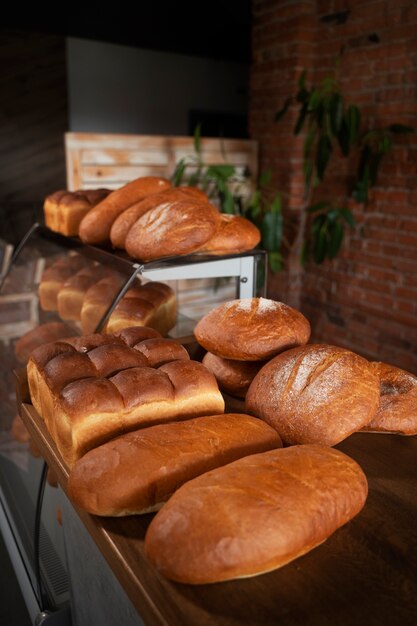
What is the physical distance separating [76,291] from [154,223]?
0.43 meters

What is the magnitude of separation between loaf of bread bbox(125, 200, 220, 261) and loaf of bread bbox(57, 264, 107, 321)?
32 centimetres

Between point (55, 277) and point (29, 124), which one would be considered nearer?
point (55, 277)

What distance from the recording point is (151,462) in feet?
2.35

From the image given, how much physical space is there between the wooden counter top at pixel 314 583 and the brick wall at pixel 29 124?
13.8 ft

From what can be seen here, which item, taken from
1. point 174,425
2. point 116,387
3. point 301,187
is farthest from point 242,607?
point 301,187

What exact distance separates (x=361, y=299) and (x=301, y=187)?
83cm

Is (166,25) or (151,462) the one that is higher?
(166,25)

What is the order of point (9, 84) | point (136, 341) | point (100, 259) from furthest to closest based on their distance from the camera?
point (9, 84) < point (100, 259) < point (136, 341)

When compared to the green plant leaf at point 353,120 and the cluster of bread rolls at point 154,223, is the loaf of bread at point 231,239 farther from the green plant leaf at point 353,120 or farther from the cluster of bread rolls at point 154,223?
the green plant leaf at point 353,120

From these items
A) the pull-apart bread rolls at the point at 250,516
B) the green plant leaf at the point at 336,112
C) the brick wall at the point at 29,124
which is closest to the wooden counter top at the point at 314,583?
the pull-apart bread rolls at the point at 250,516

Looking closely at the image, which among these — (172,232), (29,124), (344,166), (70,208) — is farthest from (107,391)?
(29,124)

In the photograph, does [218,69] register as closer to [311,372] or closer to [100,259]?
[100,259]

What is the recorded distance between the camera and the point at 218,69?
5.08 metres

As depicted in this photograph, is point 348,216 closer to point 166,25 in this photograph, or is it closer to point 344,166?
point 344,166
